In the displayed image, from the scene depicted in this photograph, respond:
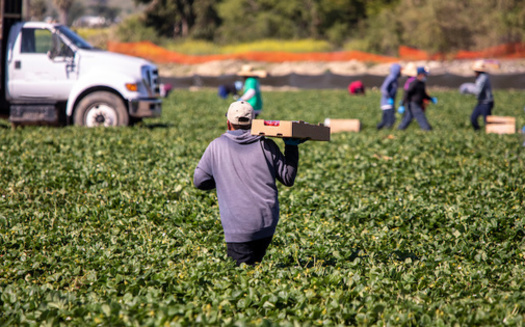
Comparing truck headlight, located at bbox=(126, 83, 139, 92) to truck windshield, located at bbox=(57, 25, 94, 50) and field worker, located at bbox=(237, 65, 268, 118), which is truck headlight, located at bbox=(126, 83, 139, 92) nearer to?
truck windshield, located at bbox=(57, 25, 94, 50)

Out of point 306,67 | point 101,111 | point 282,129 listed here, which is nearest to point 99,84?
point 101,111

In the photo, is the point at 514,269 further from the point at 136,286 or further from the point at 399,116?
the point at 399,116

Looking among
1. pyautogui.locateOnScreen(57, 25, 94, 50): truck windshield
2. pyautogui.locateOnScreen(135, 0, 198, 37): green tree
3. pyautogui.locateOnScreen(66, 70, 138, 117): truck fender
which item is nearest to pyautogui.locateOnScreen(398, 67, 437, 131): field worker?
pyautogui.locateOnScreen(66, 70, 138, 117): truck fender

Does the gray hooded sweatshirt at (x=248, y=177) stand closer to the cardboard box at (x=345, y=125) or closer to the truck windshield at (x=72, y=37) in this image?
the truck windshield at (x=72, y=37)

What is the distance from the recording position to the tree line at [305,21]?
61000mm

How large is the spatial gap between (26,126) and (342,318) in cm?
1292

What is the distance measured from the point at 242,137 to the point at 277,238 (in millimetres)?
2221

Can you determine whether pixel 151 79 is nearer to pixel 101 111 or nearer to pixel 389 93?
pixel 101 111

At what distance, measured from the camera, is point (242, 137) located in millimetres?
5320

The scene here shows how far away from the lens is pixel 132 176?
985cm

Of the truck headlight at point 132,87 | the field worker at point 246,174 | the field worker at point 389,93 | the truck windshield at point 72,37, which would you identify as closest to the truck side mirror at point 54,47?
the truck windshield at point 72,37

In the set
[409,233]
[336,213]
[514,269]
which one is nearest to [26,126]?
[336,213]

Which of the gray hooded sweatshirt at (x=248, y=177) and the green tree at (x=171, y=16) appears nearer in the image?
the gray hooded sweatshirt at (x=248, y=177)

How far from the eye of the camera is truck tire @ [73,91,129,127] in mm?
15383
